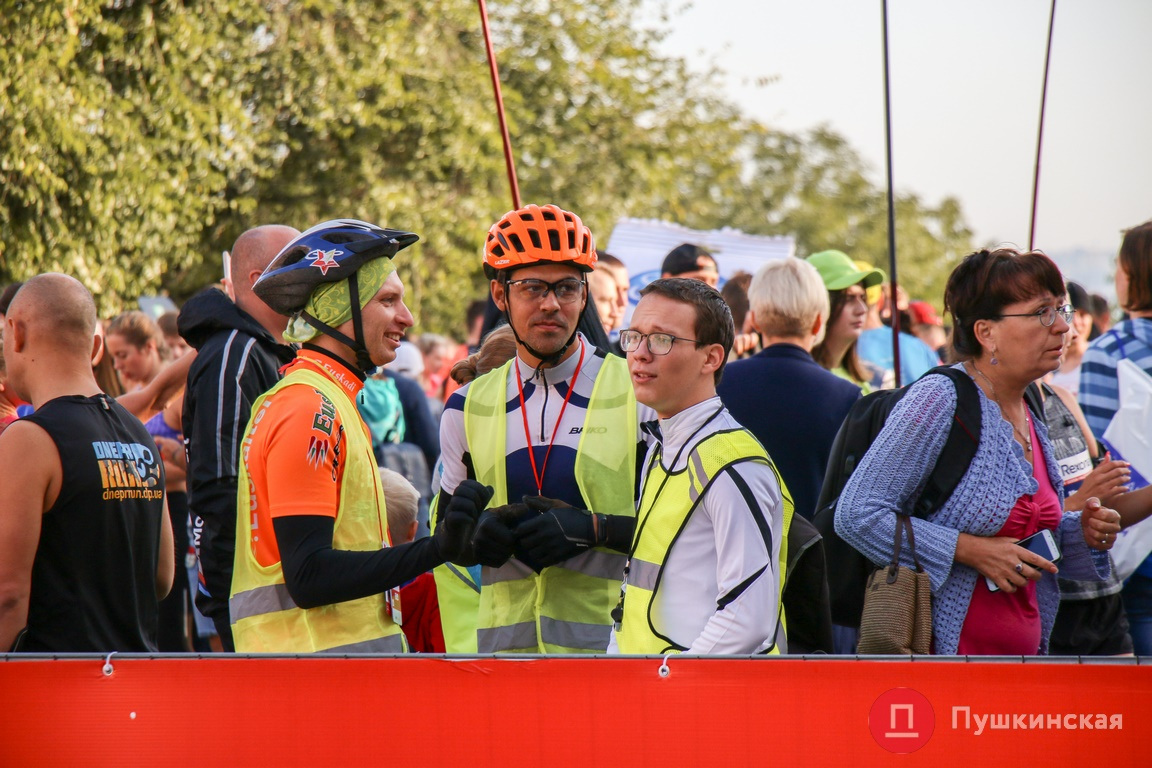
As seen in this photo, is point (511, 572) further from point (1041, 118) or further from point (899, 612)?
point (1041, 118)

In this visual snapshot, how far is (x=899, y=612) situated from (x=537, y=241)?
1.44m

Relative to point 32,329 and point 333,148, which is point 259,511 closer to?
point 32,329

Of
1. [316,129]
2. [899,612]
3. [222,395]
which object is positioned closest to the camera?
[899,612]

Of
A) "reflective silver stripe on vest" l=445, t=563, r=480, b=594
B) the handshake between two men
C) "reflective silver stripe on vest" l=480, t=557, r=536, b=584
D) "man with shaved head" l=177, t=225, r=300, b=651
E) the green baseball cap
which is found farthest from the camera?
the green baseball cap

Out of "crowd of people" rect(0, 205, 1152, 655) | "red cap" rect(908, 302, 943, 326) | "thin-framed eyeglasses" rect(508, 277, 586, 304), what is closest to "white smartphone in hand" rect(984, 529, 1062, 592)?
"crowd of people" rect(0, 205, 1152, 655)

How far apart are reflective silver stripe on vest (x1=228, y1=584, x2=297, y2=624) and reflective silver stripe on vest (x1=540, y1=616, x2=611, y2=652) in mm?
722

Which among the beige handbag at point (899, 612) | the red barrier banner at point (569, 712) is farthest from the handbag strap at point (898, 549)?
the red barrier banner at point (569, 712)

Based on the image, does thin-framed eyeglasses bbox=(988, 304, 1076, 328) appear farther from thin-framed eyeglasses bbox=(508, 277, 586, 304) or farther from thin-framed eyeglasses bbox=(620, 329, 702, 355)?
thin-framed eyeglasses bbox=(508, 277, 586, 304)

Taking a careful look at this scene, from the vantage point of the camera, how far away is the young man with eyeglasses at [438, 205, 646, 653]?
10.8ft

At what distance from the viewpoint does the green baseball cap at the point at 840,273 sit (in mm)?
5648

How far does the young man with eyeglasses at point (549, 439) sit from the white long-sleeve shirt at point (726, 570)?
35 centimetres

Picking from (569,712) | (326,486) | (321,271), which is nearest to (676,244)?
(321,271)

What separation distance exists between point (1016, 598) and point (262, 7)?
46.6 ft

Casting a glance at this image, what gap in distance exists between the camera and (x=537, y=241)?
346 centimetres
